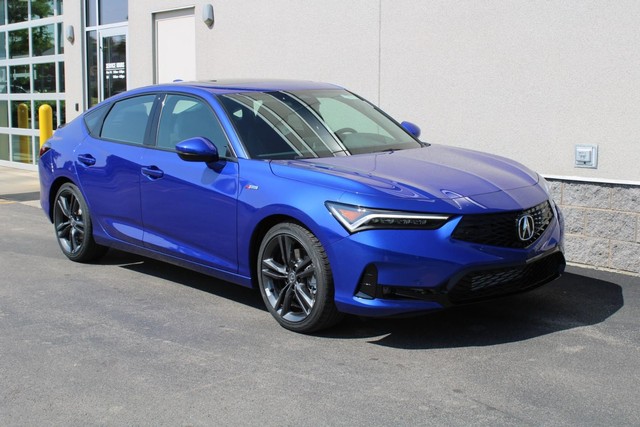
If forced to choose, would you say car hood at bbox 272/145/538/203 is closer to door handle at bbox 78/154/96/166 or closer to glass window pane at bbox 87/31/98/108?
door handle at bbox 78/154/96/166

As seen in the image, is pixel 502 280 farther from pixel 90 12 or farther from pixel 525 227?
pixel 90 12

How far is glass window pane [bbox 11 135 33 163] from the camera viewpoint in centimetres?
1630

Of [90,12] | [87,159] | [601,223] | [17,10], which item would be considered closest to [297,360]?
[87,159]

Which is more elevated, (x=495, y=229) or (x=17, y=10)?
(x=17, y=10)

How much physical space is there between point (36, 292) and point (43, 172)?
5.24 ft

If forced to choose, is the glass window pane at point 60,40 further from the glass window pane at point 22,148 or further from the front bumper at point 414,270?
the front bumper at point 414,270

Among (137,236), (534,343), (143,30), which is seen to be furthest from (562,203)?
(143,30)

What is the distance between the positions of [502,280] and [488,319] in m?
0.63

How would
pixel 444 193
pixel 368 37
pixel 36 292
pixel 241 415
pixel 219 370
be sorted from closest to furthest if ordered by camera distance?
pixel 241 415
pixel 219 370
pixel 444 193
pixel 36 292
pixel 368 37

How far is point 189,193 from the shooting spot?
610 cm

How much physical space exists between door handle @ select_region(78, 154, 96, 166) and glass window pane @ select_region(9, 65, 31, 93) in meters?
9.84

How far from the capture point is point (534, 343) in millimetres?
5270

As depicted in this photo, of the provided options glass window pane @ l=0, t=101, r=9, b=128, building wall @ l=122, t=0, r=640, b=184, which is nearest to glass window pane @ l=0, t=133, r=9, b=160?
glass window pane @ l=0, t=101, r=9, b=128

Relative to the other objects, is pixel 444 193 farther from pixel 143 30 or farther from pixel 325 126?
pixel 143 30
